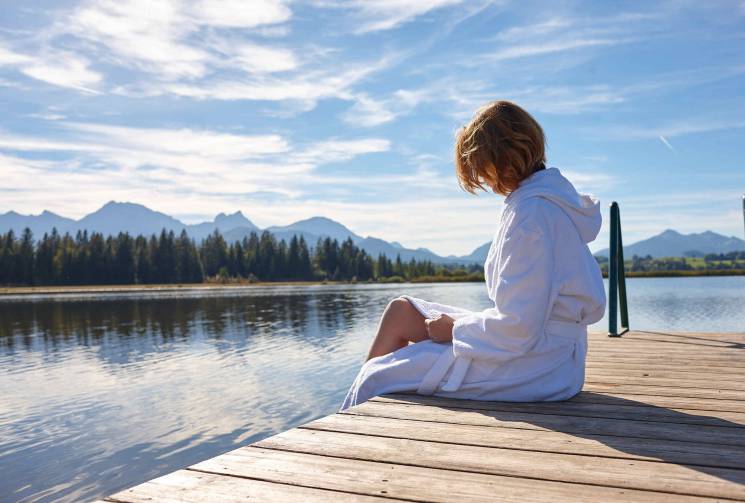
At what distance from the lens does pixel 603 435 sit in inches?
101

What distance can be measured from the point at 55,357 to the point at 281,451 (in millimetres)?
15310

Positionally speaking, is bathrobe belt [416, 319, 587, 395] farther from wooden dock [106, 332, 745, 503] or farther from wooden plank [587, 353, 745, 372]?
wooden plank [587, 353, 745, 372]

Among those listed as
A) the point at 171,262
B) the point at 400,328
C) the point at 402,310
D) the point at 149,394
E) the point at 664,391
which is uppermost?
the point at 171,262

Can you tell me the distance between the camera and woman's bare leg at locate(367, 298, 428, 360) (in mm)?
3494

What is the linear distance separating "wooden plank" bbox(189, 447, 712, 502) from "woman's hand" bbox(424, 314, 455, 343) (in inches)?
45.3

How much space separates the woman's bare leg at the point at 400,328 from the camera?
11.5ft

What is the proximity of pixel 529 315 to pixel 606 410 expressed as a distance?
64cm

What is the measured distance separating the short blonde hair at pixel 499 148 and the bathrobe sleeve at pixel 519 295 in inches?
11.5

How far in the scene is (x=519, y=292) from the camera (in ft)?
9.69

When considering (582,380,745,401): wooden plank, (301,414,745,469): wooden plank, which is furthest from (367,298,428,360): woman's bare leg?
(582,380,745,401): wooden plank

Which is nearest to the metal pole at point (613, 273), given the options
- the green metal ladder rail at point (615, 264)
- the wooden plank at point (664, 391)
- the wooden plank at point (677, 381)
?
the green metal ladder rail at point (615, 264)

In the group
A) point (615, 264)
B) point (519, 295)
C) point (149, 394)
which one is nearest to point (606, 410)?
point (519, 295)

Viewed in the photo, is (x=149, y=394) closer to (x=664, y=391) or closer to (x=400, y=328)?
(x=400, y=328)

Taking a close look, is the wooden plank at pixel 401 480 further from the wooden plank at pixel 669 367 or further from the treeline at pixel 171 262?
the treeline at pixel 171 262
